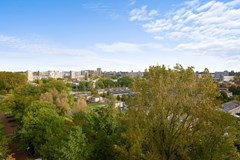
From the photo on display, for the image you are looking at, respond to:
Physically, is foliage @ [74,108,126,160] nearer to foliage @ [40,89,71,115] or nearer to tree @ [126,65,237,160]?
tree @ [126,65,237,160]

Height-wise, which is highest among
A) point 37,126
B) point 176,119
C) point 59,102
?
point 176,119

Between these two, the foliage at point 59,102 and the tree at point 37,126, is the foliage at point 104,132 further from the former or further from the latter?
the foliage at point 59,102

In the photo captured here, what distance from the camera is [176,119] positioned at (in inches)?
409

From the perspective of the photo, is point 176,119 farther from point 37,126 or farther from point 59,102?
point 59,102

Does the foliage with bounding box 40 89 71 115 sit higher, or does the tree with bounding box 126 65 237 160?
the tree with bounding box 126 65 237 160

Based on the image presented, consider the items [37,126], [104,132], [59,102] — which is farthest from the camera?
[59,102]

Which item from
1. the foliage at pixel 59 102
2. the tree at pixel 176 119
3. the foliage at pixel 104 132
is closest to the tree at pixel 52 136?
the foliage at pixel 104 132

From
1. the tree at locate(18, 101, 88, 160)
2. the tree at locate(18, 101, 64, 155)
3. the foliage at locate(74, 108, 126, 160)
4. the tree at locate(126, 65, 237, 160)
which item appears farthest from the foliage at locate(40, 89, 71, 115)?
the tree at locate(126, 65, 237, 160)

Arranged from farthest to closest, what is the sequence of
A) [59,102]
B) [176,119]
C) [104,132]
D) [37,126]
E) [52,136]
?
[59,102], [37,126], [104,132], [52,136], [176,119]

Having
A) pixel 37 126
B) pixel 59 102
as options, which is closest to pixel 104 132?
pixel 37 126

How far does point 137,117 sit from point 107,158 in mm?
4557

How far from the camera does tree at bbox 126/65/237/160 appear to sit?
32.2 ft

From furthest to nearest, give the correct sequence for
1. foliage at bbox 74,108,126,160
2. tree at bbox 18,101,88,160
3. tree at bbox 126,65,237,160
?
foliage at bbox 74,108,126,160, tree at bbox 18,101,88,160, tree at bbox 126,65,237,160

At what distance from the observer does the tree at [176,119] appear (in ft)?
32.2
